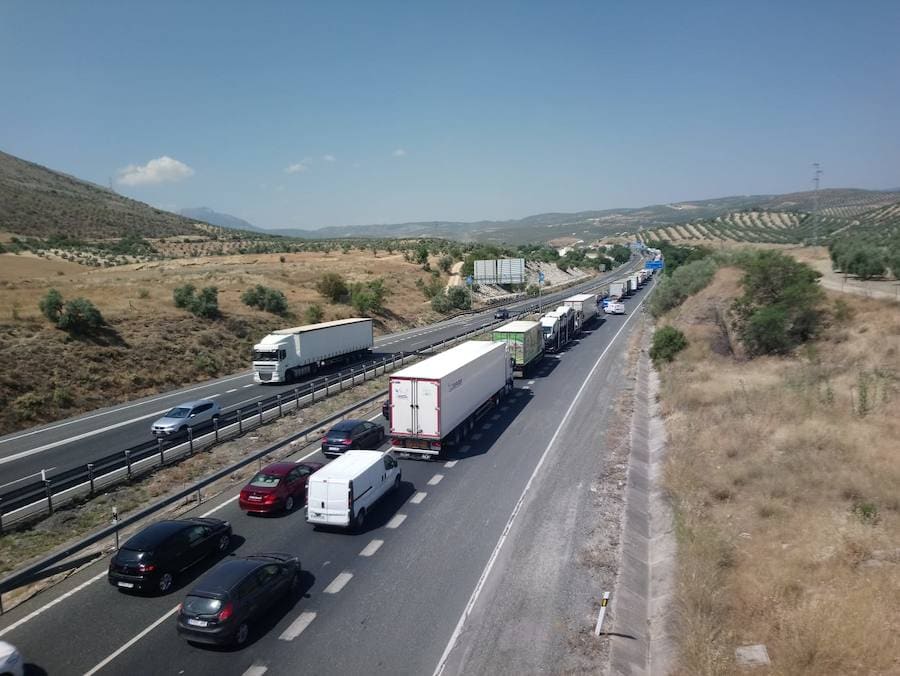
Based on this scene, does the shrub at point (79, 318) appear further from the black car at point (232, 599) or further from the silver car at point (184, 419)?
the black car at point (232, 599)

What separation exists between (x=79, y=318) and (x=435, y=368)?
91.9 ft

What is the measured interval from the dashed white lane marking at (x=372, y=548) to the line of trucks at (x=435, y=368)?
243 inches

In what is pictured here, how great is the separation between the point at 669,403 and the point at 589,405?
13.8ft

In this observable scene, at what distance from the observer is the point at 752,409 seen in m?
23.8

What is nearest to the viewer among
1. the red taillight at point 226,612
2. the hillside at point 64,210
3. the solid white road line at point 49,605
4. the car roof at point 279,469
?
the red taillight at point 226,612

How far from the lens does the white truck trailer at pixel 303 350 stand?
35.9 metres

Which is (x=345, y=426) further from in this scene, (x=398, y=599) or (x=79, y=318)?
(x=79, y=318)

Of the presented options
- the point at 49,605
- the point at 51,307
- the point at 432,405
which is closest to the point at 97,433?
the point at 51,307

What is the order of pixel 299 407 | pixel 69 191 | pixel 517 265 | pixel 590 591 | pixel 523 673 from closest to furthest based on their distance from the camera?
1. pixel 523 673
2. pixel 590 591
3. pixel 299 407
4. pixel 517 265
5. pixel 69 191

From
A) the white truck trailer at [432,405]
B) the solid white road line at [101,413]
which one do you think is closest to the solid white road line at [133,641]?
the white truck trailer at [432,405]

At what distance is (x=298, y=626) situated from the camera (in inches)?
470

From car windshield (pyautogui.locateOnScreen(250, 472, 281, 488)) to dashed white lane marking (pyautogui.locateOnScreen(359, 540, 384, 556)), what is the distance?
3759mm

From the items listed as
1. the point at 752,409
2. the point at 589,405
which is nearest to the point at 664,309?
the point at 589,405

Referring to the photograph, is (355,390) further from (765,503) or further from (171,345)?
(765,503)
